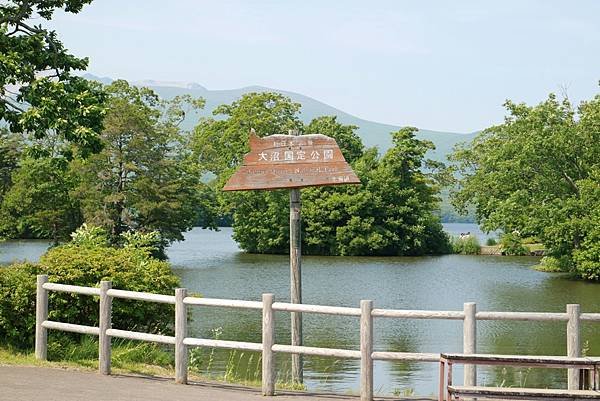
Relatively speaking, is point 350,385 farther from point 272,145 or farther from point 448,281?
point 448,281

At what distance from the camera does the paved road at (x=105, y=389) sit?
411 inches

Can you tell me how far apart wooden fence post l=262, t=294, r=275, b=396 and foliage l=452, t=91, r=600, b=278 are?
120 feet

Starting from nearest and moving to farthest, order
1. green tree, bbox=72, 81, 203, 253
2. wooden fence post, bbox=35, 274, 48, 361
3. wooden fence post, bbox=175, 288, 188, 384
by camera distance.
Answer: wooden fence post, bbox=175, 288, 188, 384 → wooden fence post, bbox=35, 274, 48, 361 → green tree, bbox=72, 81, 203, 253

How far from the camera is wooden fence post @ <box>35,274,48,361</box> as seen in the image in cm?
1278

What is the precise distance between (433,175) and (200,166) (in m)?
19.1

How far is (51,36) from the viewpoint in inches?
678

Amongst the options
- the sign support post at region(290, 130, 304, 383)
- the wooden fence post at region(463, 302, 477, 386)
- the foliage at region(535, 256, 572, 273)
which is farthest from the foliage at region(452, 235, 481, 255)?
A: the wooden fence post at region(463, 302, 477, 386)

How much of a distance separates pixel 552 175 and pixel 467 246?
74.0 feet

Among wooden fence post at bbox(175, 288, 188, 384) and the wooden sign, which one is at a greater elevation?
the wooden sign

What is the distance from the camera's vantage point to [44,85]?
16.1 meters

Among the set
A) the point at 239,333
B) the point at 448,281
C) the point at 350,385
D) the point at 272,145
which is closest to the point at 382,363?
the point at 350,385

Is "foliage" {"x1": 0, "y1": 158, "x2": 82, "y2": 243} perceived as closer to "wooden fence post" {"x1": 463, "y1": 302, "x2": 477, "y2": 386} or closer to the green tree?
the green tree

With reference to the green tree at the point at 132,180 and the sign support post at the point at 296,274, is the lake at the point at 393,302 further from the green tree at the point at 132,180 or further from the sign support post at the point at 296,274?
the green tree at the point at 132,180

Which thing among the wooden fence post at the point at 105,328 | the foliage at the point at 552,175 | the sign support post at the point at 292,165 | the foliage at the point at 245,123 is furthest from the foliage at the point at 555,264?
the wooden fence post at the point at 105,328
